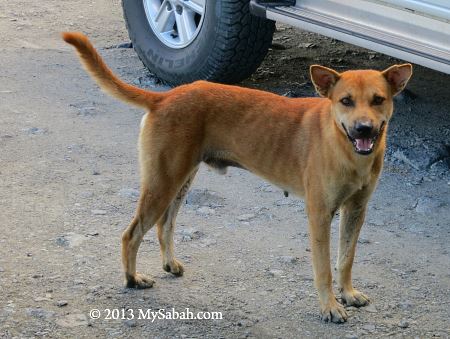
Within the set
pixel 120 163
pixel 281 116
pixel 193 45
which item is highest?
pixel 281 116

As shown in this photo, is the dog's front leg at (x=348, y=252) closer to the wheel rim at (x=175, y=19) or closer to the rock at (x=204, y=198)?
the rock at (x=204, y=198)

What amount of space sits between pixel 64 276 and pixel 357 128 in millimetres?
1572

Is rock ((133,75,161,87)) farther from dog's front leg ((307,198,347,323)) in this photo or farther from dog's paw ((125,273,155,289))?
dog's front leg ((307,198,347,323))

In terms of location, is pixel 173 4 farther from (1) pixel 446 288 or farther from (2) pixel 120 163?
(1) pixel 446 288

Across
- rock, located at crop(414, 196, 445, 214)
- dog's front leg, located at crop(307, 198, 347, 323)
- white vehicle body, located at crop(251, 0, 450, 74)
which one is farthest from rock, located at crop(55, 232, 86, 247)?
white vehicle body, located at crop(251, 0, 450, 74)

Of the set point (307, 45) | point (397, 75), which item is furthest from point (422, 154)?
point (307, 45)

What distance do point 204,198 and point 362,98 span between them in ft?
5.45

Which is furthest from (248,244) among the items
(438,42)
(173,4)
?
(173,4)

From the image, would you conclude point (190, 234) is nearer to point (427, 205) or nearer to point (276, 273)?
point (276, 273)

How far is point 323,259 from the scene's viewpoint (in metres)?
4.26

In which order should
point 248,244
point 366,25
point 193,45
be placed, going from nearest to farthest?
point 248,244 → point 366,25 → point 193,45

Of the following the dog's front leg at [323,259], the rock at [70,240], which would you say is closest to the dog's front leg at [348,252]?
the dog's front leg at [323,259]

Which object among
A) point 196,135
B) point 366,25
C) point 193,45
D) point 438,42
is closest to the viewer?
point 196,135

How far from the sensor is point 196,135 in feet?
14.5
